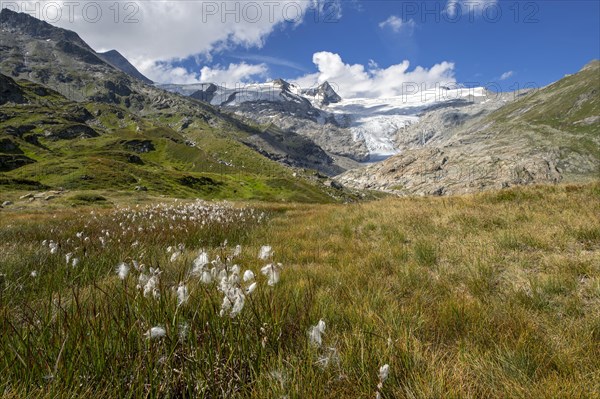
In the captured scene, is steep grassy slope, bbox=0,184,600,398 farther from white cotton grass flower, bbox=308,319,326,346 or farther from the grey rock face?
the grey rock face

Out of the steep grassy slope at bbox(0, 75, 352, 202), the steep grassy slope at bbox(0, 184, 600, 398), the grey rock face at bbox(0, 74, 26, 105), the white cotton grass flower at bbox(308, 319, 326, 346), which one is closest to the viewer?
the steep grassy slope at bbox(0, 184, 600, 398)

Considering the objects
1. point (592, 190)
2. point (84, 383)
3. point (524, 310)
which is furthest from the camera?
point (592, 190)

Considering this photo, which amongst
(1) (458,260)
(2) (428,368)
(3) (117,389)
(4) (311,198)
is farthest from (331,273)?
(4) (311,198)

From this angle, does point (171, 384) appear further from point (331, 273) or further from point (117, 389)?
point (331, 273)

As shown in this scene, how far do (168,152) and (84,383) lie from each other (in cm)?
18337

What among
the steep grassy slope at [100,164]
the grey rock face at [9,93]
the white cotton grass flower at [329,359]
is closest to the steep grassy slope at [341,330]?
the white cotton grass flower at [329,359]

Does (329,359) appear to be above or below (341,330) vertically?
above

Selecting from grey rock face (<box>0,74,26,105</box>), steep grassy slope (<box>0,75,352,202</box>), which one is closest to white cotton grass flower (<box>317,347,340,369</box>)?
steep grassy slope (<box>0,75,352,202</box>)

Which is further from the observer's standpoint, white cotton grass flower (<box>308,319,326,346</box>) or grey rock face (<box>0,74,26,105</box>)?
grey rock face (<box>0,74,26,105</box>)

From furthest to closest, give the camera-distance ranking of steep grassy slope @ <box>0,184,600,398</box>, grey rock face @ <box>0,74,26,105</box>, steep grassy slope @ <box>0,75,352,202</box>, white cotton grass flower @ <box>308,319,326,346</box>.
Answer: grey rock face @ <box>0,74,26,105</box>
steep grassy slope @ <box>0,75,352,202</box>
white cotton grass flower @ <box>308,319,326,346</box>
steep grassy slope @ <box>0,184,600,398</box>

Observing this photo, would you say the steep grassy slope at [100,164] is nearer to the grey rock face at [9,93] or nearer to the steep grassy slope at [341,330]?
the grey rock face at [9,93]

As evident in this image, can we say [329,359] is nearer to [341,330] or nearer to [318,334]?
[318,334]

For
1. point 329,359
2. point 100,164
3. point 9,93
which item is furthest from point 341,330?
point 9,93

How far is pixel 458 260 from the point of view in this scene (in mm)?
6254
